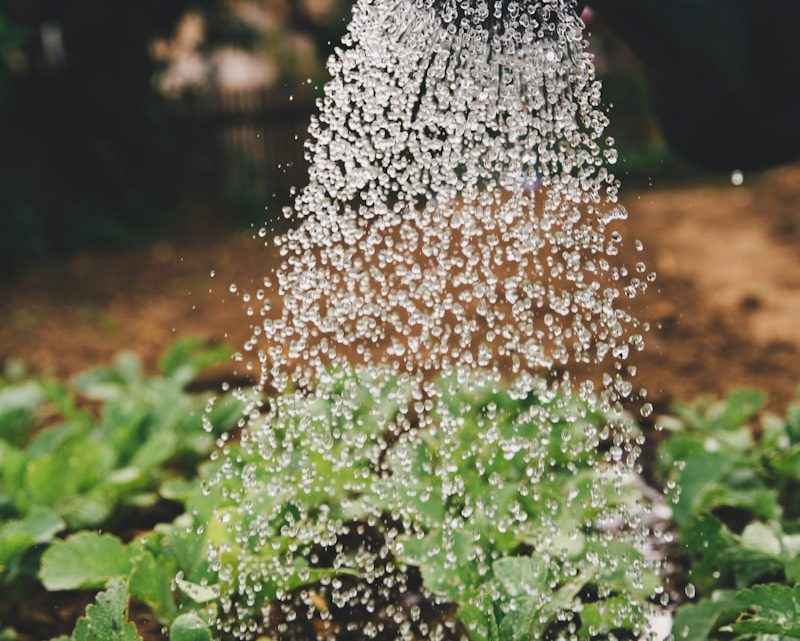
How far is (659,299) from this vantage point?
18.5 ft

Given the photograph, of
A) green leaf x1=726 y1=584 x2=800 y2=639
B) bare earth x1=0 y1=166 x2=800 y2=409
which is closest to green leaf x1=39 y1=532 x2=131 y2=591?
green leaf x1=726 y1=584 x2=800 y2=639

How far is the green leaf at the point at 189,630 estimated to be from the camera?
6.31 feet

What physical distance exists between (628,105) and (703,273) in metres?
5.21

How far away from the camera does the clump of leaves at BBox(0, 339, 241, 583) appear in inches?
104

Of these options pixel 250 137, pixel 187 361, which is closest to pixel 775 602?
pixel 187 361

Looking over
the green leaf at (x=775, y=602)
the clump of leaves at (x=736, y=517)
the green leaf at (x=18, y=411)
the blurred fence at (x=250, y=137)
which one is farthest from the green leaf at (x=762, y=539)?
the blurred fence at (x=250, y=137)

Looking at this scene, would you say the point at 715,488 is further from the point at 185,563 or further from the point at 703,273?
the point at 703,273

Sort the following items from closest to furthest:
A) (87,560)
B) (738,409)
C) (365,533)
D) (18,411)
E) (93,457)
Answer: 1. (87,560)
2. (365,533)
3. (93,457)
4. (738,409)
5. (18,411)

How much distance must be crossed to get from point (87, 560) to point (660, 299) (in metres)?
4.20

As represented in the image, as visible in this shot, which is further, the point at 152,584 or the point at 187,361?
the point at 187,361

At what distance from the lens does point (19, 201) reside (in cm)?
717

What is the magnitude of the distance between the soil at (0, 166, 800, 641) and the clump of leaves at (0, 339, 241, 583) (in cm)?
49

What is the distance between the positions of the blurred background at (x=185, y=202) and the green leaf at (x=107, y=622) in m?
2.76

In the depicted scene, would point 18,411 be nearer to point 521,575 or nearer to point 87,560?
point 87,560
